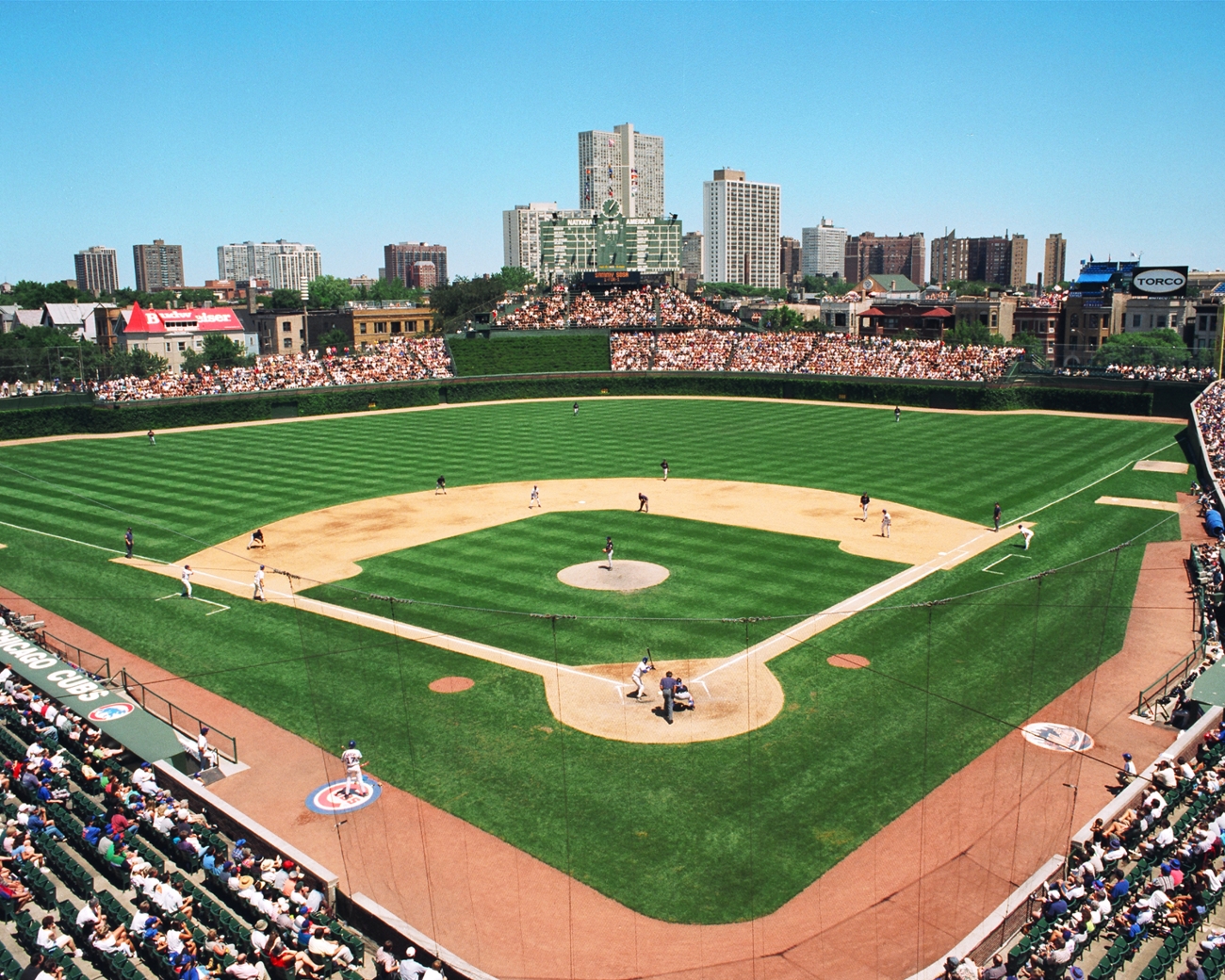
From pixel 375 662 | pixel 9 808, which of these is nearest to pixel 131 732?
pixel 9 808

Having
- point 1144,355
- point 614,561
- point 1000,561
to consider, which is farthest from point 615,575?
point 1144,355

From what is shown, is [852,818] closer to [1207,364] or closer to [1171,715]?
[1171,715]

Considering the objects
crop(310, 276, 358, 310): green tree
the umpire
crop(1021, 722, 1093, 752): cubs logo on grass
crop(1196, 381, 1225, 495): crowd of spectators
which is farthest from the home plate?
crop(310, 276, 358, 310): green tree

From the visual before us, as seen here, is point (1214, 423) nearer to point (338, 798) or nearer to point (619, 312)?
point (338, 798)

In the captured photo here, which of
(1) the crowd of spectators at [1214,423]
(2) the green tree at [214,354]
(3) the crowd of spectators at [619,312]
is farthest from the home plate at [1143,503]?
(2) the green tree at [214,354]

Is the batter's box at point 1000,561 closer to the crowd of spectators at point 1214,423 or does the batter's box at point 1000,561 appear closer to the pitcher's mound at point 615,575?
the pitcher's mound at point 615,575

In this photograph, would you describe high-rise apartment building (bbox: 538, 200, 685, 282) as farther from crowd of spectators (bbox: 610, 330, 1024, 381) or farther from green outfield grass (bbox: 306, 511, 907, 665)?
green outfield grass (bbox: 306, 511, 907, 665)
